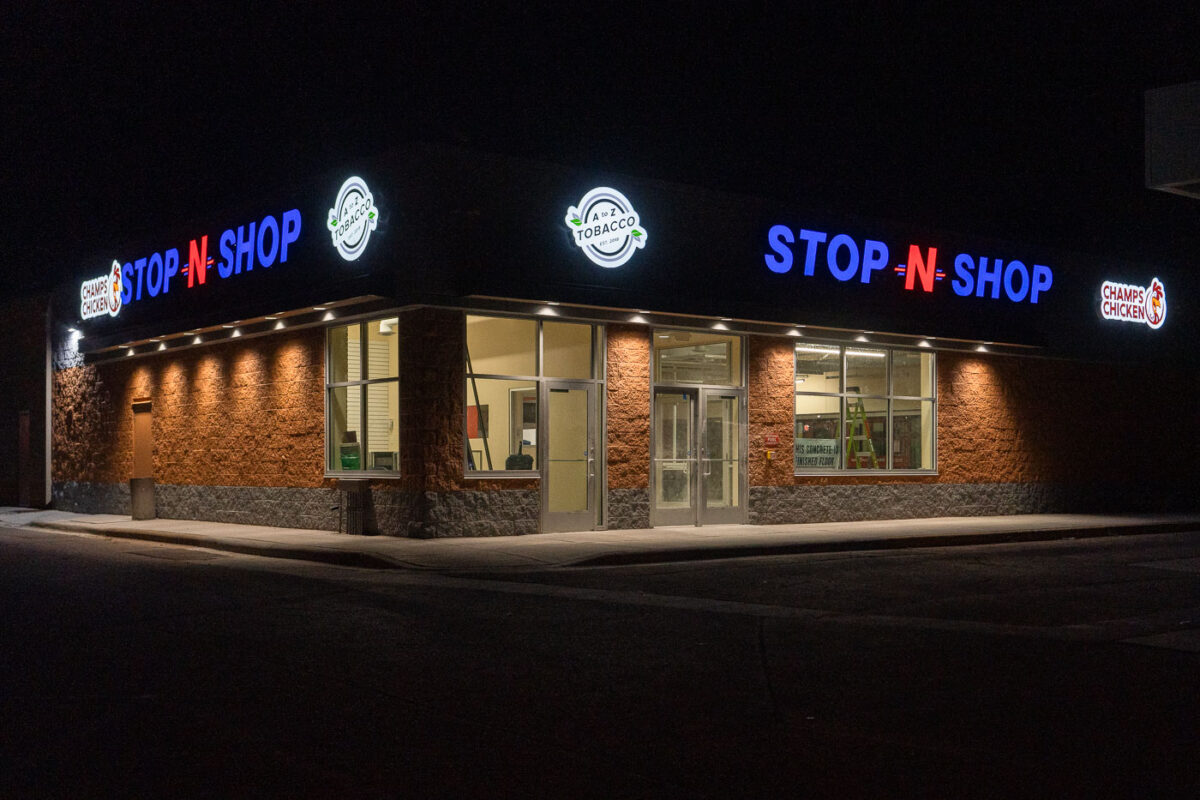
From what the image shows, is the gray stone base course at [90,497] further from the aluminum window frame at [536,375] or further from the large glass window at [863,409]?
the large glass window at [863,409]

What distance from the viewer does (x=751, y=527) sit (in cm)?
2234

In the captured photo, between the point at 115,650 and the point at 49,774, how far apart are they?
11.9ft

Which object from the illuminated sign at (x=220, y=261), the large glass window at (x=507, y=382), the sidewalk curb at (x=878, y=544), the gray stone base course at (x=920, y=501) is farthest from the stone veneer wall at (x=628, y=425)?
the illuminated sign at (x=220, y=261)

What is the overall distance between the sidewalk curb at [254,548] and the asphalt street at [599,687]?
2.37 m

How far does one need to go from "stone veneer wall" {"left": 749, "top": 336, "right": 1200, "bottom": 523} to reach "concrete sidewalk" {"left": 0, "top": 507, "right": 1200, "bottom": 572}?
652 mm

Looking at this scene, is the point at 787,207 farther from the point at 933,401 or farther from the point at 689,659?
the point at 689,659

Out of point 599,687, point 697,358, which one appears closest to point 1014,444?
point 697,358

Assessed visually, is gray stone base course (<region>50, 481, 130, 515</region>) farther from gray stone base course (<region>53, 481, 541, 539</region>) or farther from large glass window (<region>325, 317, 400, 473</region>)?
large glass window (<region>325, 317, 400, 473</region>)

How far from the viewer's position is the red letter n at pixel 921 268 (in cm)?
2480

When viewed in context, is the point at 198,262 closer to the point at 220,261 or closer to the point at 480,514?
the point at 220,261

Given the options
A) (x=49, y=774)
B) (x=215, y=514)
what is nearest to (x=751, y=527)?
(x=215, y=514)

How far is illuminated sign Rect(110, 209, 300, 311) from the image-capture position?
21750mm

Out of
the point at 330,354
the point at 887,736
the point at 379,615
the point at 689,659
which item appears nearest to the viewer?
the point at 887,736

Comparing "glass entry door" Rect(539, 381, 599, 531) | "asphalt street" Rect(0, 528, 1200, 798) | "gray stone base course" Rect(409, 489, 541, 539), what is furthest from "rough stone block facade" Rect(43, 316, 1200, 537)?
"asphalt street" Rect(0, 528, 1200, 798)
